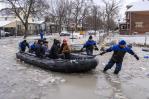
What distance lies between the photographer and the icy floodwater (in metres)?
12.6

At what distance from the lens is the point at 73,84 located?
14.8 meters

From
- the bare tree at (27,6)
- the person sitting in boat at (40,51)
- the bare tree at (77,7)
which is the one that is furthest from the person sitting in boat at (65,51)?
the bare tree at (77,7)

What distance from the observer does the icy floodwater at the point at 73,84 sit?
12625mm

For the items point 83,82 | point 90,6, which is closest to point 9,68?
point 83,82

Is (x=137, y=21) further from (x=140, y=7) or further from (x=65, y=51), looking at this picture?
(x=65, y=51)

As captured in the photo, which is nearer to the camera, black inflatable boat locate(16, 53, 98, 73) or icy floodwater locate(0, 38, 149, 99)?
icy floodwater locate(0, 38, 149, 99)

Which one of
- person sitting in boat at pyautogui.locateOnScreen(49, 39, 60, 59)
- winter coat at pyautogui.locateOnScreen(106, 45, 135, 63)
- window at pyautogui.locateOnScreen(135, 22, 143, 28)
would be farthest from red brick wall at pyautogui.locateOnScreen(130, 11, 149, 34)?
winter coat at pyautogui.locateOnScreen(106, 45, 135, 63)

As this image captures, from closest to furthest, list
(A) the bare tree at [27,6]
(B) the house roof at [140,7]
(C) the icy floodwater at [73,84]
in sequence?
(C) the icy floodwater at [73,84], (A) the bare tree at [27,6], (B) the house roof at [140,7]

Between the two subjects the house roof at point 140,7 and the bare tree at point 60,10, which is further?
the bare tree at point 60,10

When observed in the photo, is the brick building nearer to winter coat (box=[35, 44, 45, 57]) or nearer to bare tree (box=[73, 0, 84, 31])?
bare tree (box=[73, 0, 84, 31])

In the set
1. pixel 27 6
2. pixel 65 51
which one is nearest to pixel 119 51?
pixel 65 51

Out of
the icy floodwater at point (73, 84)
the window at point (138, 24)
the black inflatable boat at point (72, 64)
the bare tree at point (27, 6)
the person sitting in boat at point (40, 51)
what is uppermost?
the bare tree at point (27, 6)

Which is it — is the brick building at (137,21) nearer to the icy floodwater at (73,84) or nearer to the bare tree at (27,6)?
the bare tree at (27,6)

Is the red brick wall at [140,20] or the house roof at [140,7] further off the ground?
the house roof at [140,7]
